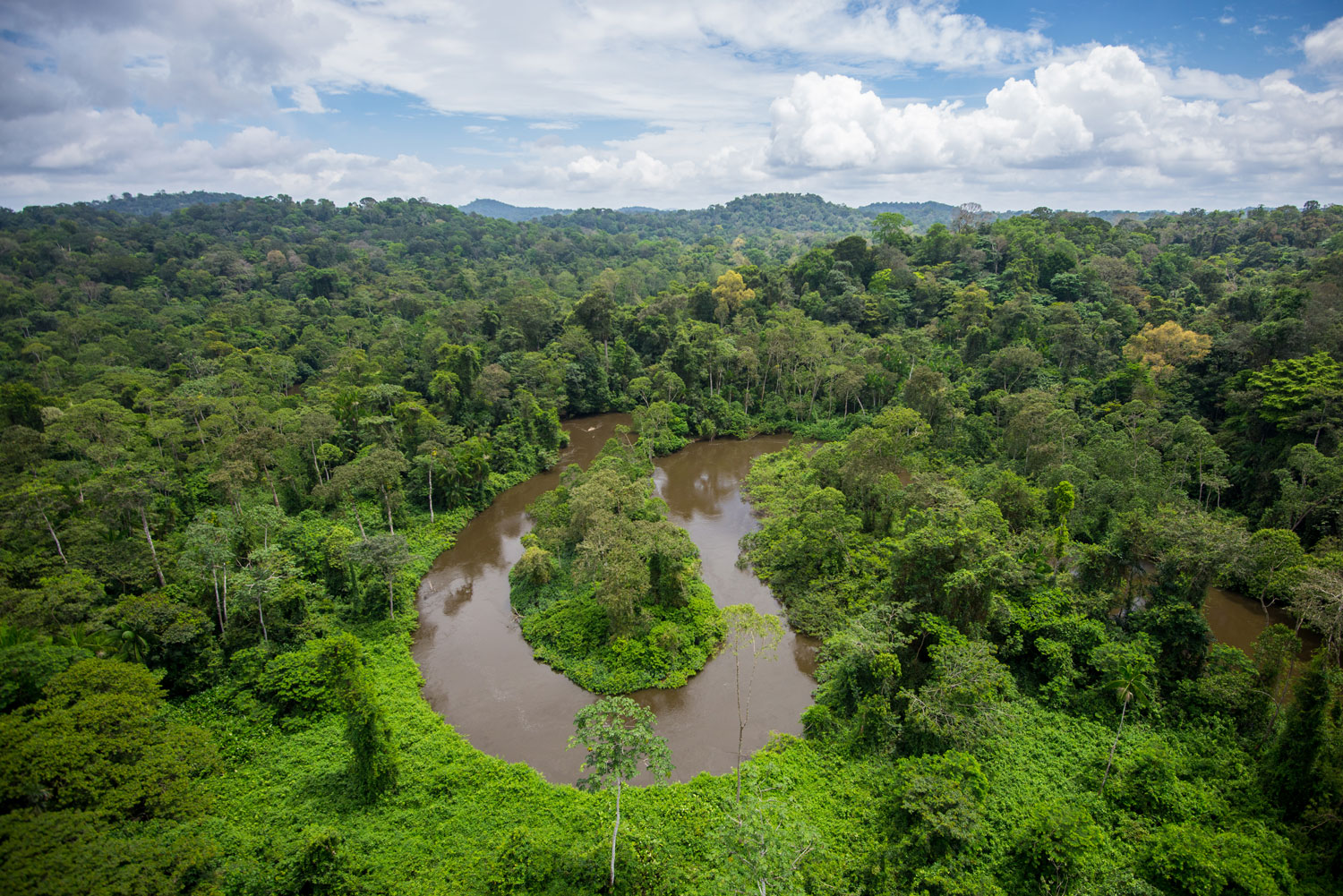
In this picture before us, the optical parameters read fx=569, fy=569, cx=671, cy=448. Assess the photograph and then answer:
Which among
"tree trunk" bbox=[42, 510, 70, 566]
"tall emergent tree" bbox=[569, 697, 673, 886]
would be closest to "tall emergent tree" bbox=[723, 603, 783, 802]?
"tall emergent tree" bbox=[569, 697, 673, 886]

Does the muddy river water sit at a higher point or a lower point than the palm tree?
lower

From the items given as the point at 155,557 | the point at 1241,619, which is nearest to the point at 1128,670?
the point at 1241,619

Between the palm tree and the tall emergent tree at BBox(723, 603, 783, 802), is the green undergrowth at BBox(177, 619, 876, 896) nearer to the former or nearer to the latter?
the tall emergent tree at BBox(723, 603, 783, 802)

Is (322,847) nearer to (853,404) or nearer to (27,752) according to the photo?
(27,752)

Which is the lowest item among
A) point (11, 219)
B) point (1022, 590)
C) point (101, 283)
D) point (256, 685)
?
point (256, 685)

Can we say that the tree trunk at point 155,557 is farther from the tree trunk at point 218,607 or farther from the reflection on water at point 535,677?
the reflection on water at point 535,677

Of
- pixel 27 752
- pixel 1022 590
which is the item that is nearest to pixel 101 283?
pixel 27 752
